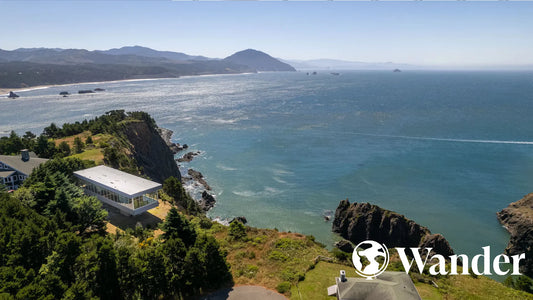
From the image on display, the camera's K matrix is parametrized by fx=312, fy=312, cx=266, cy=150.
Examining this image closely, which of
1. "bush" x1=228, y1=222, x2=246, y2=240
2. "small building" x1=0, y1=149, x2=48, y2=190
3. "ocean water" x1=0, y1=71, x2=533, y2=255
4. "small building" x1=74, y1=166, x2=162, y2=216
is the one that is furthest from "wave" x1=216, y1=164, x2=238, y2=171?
"bush" x1=228, y1=222, x2=246, y2=240

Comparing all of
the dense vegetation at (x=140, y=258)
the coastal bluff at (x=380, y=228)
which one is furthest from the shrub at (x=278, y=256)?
the coastal bluff at (x=380, y=228)

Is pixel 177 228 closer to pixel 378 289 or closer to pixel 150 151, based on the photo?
pixel 378 289

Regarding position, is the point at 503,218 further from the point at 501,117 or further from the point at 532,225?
the point at 501,117

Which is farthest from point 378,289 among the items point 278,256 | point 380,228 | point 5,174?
point 5,174

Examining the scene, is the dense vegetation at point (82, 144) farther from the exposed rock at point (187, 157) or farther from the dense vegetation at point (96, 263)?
the dense vegetation at point (96, 263)

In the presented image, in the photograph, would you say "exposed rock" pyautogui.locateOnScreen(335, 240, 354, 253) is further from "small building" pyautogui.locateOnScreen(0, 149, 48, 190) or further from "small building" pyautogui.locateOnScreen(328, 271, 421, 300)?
"small building" pyautogui.locateOnScreen(0, 149, 48, 190)

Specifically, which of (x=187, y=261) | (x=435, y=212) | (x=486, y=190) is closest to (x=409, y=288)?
(x=187, y=261)
